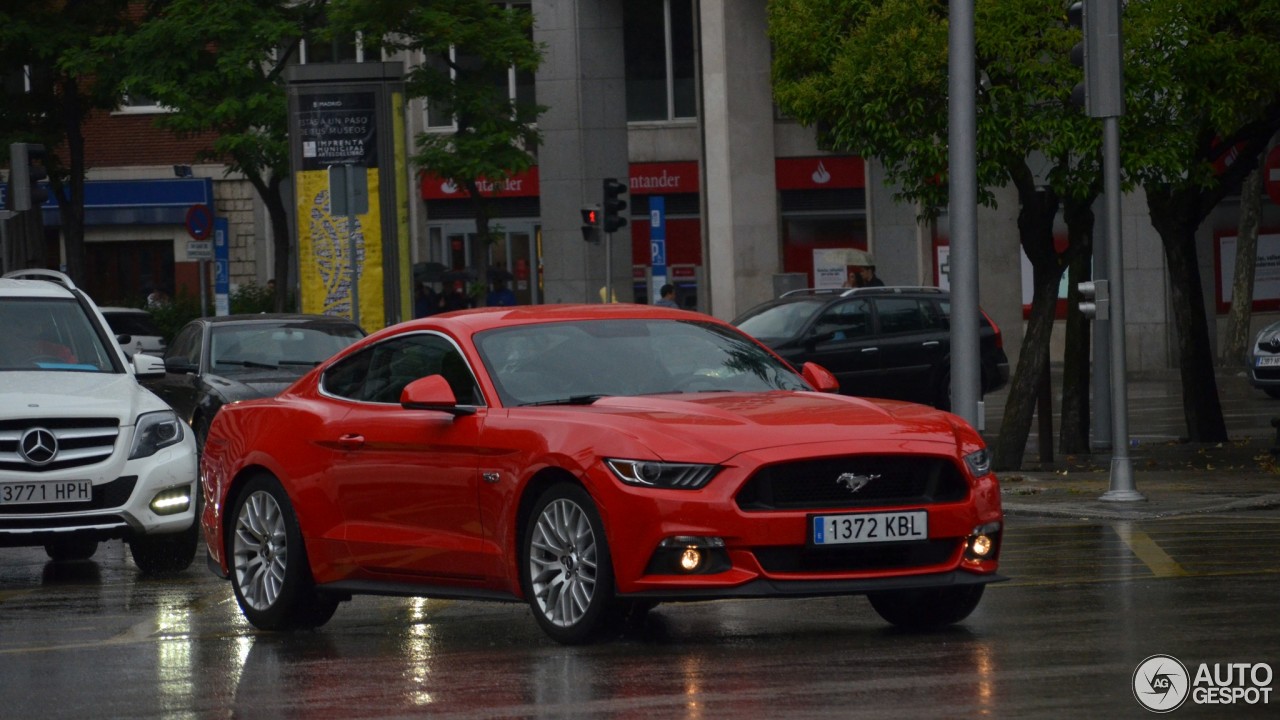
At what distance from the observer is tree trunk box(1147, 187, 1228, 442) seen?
880 inches

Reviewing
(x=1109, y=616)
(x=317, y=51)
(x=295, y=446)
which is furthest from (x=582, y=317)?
(x=317, y=51)

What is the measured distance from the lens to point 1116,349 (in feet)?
54.5

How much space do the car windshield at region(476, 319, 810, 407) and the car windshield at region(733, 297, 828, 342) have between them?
15796mm

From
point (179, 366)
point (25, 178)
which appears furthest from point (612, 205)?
point (179, 366)

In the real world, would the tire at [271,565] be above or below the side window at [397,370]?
below

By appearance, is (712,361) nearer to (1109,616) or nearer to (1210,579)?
(1109,616)

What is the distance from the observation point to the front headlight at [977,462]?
30.4 ft

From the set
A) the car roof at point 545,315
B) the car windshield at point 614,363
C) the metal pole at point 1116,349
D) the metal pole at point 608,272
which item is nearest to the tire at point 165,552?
the car roof at point 545,315

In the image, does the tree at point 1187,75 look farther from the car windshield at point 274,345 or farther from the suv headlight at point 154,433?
the suv headlight at point 154,433

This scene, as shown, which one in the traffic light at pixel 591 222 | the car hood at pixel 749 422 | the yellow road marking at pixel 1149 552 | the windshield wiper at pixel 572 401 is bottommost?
the yellow road marking at pixel 1149 552

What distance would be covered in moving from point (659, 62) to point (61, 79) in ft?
49.3

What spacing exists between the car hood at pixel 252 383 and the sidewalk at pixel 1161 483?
21.2 feet

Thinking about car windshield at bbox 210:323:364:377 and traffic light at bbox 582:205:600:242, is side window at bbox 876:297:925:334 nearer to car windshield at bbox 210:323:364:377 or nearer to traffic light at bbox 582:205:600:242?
car windshield at bbox 210:323:364:377

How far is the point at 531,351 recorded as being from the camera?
10.1 m
